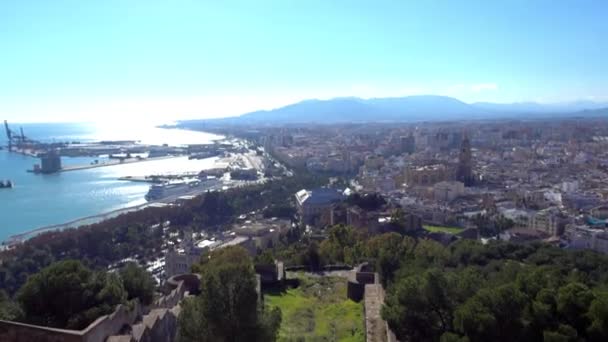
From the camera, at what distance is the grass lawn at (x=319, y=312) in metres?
5.68

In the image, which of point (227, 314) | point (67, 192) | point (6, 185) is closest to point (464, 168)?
point (67, 192)

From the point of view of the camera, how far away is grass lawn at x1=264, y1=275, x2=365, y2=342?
224 inches

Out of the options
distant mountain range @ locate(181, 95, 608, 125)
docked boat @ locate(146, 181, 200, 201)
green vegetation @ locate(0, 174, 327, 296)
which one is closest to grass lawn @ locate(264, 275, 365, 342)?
green vegetation @ locate(0, 174, 327, 296)

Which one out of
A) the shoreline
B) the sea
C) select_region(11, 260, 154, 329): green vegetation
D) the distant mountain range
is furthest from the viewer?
the distant mountain range

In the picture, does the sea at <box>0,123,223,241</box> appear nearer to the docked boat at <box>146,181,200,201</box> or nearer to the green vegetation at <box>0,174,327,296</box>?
the docked boat at <box>146,181,200,201</box>

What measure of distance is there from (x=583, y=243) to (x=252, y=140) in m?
46.7

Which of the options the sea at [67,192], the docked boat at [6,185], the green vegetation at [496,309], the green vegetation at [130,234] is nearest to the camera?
the green vegetation at [496,309]

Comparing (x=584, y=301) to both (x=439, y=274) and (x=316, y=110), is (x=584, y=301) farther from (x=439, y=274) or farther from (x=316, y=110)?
(x=316, y=110)

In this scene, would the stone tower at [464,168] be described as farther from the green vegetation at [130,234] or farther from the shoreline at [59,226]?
the shoreline at [59,226]

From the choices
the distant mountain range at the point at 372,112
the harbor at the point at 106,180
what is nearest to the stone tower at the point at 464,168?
the harbor at the point at 106,180

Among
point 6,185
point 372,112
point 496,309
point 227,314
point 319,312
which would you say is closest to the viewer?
point 227,314

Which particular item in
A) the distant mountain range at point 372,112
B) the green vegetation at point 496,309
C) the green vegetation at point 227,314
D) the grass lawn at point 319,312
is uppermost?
the green vegetation at point 227,314

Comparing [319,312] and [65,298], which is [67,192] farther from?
[65,298]

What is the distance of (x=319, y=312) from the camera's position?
661cm
